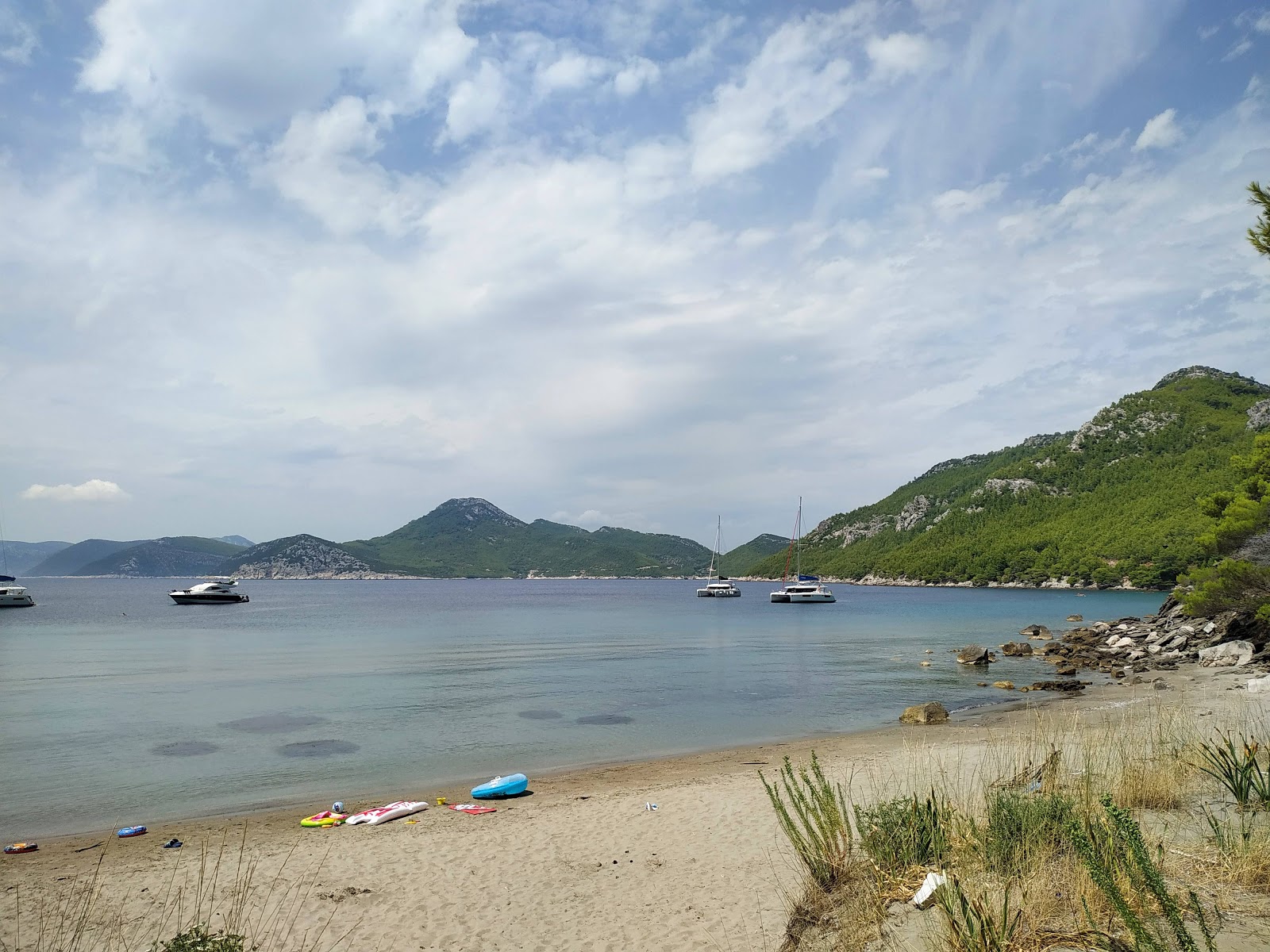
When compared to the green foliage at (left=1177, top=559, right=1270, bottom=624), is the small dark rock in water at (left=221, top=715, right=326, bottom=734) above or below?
below

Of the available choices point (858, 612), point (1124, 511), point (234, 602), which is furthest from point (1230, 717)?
point (1124, 511)

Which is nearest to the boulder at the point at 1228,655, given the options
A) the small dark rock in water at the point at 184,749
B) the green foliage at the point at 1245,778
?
the green foliage at the point at 1245,778

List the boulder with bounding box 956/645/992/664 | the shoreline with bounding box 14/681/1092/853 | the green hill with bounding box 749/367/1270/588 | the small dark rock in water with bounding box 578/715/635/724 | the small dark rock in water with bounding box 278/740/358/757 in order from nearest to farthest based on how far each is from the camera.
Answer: the shoreline with bounding box 14/681/1092/853
the small dark rock in water with bounding box 278/740/358/757
the small dark rock in water with bounding box 578/715/635/724
the boulder with bounding box 956/645/992/664
the green hill with bounding box 749/367/1270/588

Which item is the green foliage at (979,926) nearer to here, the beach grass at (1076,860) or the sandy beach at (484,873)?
the beach grass at (1076,860)

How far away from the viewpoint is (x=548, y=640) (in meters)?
53.9

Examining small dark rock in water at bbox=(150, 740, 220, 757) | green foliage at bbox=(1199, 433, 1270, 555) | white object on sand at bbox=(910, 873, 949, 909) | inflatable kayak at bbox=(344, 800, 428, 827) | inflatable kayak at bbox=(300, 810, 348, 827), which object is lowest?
small dark rock in water at bbox=(150, 740, 220, 757)

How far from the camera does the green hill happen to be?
119 metres

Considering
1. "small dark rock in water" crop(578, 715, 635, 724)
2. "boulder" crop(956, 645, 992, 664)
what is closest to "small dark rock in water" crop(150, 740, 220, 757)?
"small dark rock in water" crop(578, 715, 635, 724)

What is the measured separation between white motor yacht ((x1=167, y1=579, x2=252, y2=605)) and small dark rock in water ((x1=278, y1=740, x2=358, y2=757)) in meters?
101

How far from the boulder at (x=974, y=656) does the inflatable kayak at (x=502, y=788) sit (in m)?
29.6

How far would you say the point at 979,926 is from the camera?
5.02 meters

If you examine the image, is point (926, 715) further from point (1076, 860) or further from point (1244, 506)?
point (1076, 860)

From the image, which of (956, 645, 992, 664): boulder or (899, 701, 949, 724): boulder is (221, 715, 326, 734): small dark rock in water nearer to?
(899, 701, 949, 724): boulder

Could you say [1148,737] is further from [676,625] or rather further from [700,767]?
[676,625]
